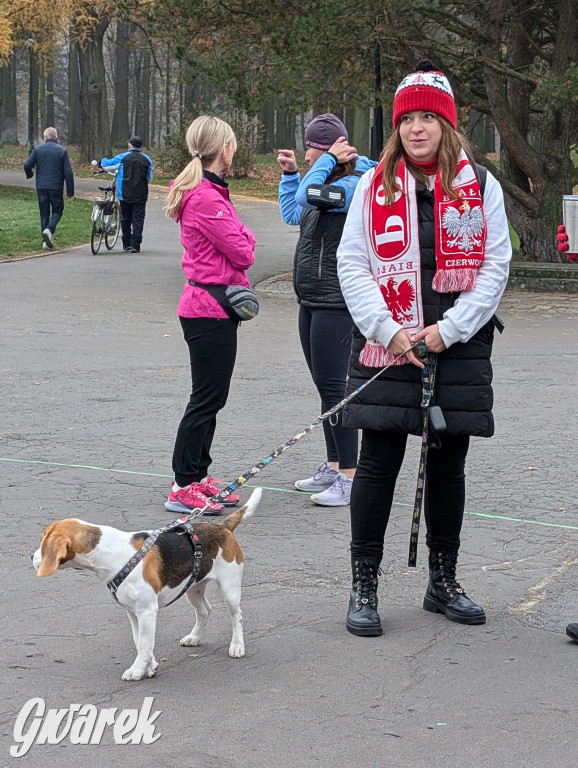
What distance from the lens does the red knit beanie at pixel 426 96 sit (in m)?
4.34

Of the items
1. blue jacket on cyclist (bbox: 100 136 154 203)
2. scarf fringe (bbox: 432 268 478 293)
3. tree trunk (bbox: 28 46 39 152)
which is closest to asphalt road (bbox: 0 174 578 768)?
scarf fringe (bbox: 432 268 478 293)

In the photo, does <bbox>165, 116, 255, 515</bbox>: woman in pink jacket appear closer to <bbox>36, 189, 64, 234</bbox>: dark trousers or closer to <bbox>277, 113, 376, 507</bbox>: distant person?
<bbox>277, 113, 376, 507</bbox>: distant person

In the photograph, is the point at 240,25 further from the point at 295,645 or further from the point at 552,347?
the point at 295,645

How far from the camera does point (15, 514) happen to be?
20.2 ft

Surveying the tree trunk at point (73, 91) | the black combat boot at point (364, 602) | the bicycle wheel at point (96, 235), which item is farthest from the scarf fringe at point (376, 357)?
the tree trunk at point (73, 91)

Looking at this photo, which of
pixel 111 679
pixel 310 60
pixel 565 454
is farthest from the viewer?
pixel 310 60

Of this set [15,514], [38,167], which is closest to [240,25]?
[38,167]

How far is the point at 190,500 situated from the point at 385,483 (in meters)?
1.98

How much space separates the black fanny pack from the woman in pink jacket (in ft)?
0.08

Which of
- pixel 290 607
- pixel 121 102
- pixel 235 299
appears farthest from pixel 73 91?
pixel 290 607

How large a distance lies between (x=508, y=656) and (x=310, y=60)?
13.0 meters

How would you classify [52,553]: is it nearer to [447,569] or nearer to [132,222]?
[447,569]

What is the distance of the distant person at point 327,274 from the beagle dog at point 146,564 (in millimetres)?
2227

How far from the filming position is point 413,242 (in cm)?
434
